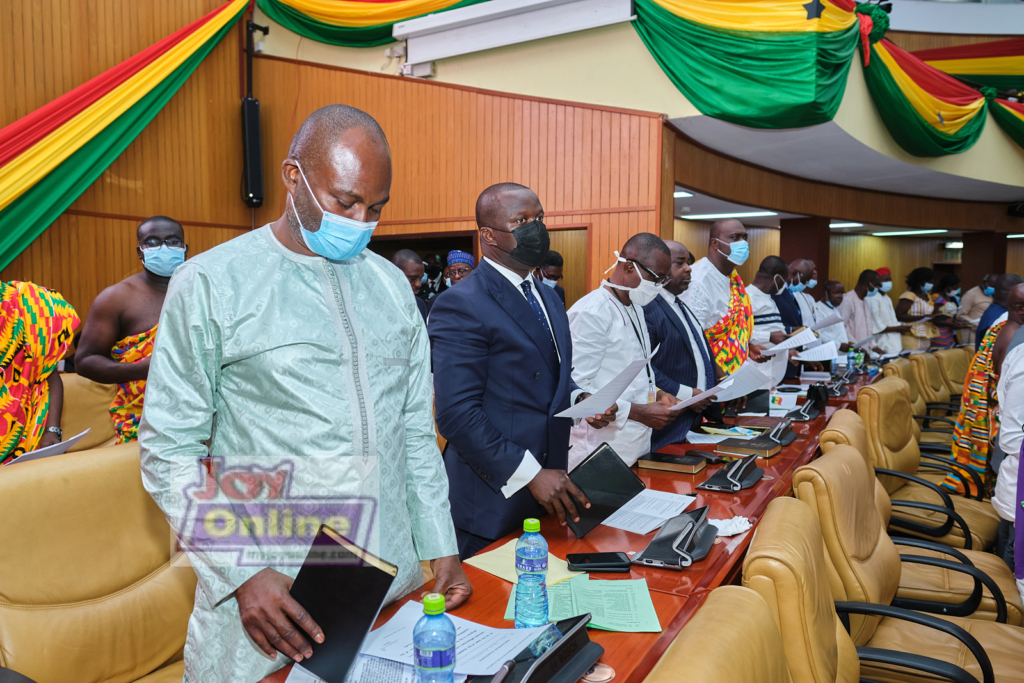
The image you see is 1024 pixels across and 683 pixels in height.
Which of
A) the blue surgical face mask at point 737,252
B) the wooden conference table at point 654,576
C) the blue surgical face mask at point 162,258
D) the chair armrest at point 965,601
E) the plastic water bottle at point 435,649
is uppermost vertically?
the blue surgical face mask at point 737,252

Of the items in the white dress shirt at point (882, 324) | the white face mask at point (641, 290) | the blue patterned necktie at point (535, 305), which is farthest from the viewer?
the white dress shirt at point (882, 324)

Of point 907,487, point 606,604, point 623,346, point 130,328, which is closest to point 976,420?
point 907,487

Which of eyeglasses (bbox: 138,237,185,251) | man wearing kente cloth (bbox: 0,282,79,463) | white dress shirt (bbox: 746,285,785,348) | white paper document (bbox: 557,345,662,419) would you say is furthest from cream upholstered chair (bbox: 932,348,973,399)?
man wearing kente cloth (bbox: 0,282,79,463)

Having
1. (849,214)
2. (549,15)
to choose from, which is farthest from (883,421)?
(849,214)

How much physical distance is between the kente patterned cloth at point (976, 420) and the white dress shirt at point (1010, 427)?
1251mm

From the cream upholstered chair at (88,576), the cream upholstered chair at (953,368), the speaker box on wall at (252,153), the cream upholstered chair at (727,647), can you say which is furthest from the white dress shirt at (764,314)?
the speaker box on wall at (252,153)

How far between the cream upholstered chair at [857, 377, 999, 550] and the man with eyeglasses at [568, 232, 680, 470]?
3.91ft

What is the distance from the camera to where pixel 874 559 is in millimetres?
2285

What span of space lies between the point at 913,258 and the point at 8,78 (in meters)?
14.5

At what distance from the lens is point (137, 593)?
168cm

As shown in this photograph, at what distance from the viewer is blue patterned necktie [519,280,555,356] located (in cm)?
209

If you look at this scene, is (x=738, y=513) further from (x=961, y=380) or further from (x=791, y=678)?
(x=961, y=380)

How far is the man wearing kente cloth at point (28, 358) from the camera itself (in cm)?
220

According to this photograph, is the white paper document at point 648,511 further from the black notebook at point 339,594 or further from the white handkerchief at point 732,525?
the black notebook at point 339,594
